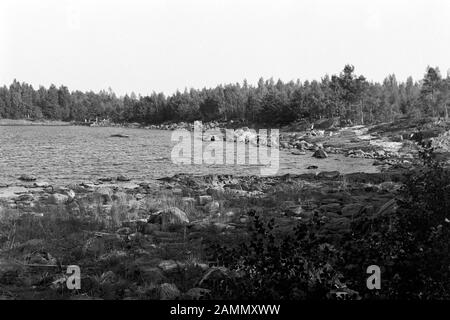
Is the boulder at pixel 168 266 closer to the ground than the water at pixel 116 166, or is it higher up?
closer to the ground

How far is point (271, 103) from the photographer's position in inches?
3959

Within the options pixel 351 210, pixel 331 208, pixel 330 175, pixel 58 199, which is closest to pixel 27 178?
pixel 58 199

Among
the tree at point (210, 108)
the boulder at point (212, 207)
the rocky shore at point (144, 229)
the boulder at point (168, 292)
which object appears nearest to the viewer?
the boulder at point (168, 292)

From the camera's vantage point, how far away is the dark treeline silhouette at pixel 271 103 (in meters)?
79.0

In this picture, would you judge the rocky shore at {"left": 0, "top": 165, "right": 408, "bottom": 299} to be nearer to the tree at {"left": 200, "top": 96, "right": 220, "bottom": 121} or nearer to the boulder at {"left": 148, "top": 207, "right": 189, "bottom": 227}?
the boulder at {"left": 148, "top": 207, "right": 189, "bottom": 227}

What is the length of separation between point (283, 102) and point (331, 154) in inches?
2034

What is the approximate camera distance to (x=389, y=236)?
22.3ft

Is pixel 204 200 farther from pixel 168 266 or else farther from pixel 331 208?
pixel 168 266

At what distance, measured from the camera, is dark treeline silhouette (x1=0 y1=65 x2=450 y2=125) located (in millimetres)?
79000

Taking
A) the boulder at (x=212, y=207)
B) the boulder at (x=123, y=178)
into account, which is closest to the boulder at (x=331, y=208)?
the boulder at (x=212, y=207)

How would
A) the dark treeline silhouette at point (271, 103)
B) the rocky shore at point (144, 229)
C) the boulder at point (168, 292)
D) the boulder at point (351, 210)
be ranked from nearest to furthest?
the boulder at point (168, 292)
the rocky shore at point (144, 229)
the boulder at point (351, 210)
the dark treeline silhouette at point (271, 103)

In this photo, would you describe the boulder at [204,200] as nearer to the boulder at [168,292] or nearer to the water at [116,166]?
the boulder at [168,292]

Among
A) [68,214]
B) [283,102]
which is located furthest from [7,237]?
[283,102]

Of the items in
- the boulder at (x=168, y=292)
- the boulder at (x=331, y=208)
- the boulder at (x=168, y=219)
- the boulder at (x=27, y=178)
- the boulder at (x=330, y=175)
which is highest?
the boulder at (x=330, y=175)
